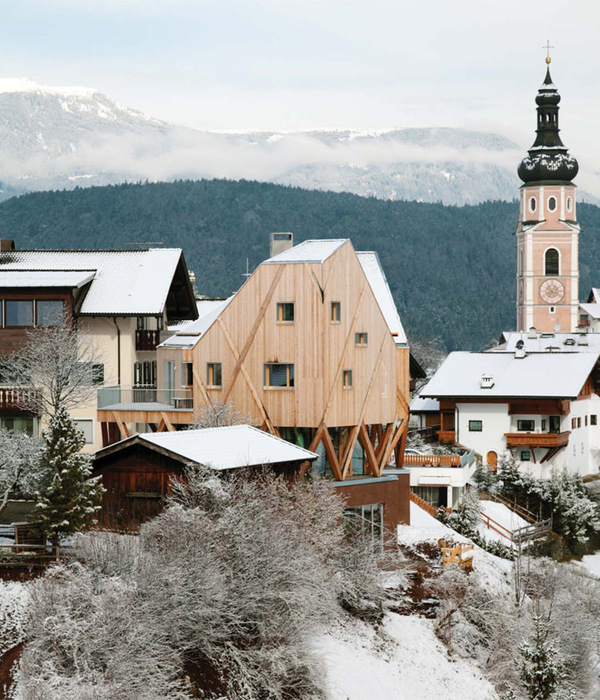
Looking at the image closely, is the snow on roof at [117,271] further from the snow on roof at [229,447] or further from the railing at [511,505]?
the railing at [511,505]

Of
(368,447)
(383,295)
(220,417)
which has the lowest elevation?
(368,447)

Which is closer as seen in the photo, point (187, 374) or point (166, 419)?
point (166, 419)

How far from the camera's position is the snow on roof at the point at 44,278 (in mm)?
54000

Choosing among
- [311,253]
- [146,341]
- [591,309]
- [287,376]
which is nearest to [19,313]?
[146,341]

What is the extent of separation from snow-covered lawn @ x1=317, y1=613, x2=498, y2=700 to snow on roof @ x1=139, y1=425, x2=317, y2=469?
570 centimetres

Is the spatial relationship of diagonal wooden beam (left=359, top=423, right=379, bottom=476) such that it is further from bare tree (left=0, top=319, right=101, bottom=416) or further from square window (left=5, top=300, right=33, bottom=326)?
square window (left=5, top=300, right=33, bottom=326)

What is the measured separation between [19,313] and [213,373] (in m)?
9.67

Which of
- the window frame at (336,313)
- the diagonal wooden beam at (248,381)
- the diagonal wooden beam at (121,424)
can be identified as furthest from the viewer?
the diagonal wooden beam at (121,424)

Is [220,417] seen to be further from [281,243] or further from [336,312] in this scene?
[281,243]

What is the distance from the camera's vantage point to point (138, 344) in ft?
188

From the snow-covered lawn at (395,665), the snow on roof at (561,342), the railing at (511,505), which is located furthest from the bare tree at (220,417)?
the snow on roof at (561,342)

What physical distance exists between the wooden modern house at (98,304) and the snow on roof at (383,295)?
827cm

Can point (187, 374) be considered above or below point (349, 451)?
above

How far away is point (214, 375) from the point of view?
50.6 metres
